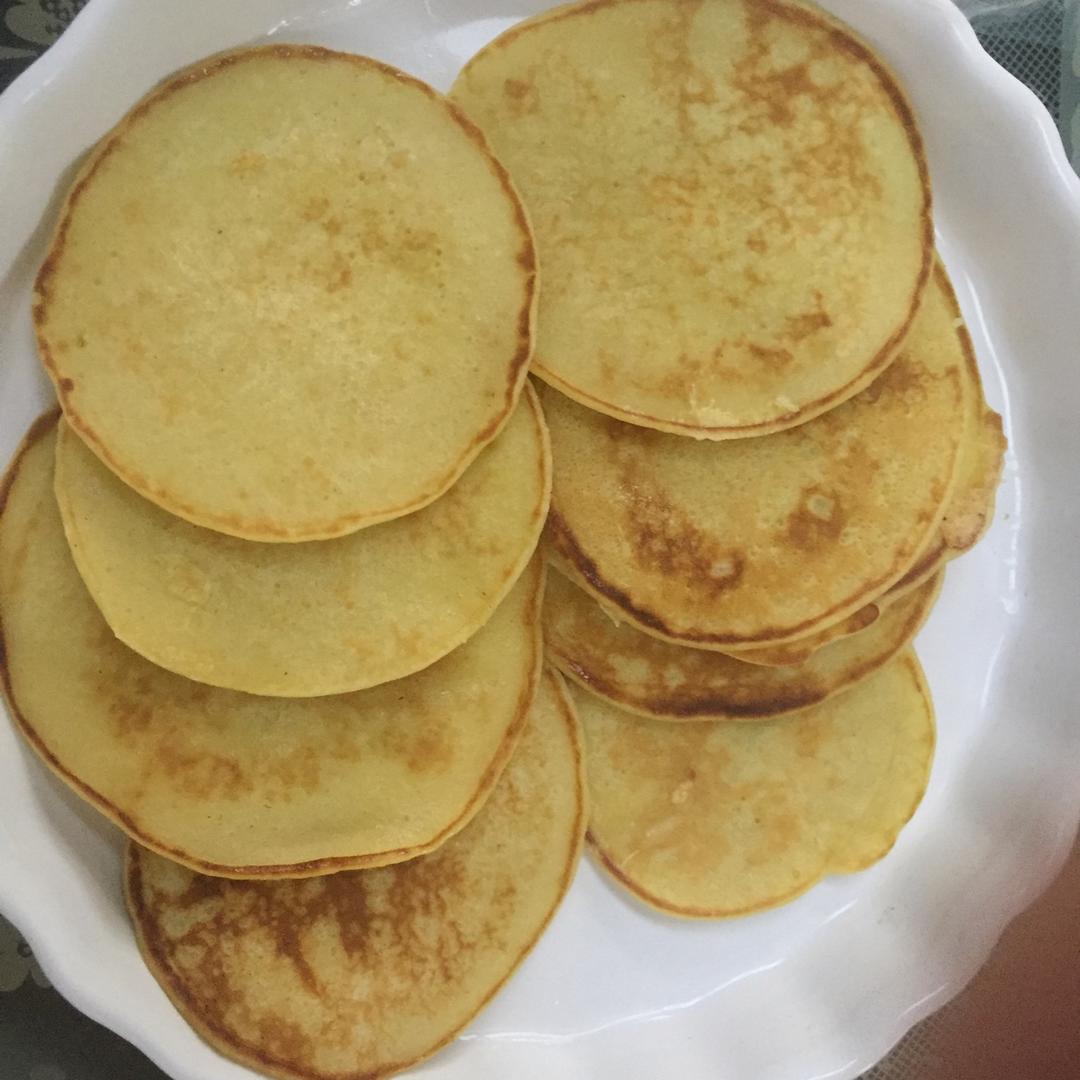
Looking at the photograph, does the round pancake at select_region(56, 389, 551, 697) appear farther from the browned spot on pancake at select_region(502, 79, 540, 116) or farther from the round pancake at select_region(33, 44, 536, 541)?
the browned spot on pancake at select_region(502, 79, 540, 116)

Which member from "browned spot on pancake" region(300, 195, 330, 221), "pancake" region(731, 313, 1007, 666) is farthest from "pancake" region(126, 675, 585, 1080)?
"browned spot on pancake" region(300, 195, 330, 221)

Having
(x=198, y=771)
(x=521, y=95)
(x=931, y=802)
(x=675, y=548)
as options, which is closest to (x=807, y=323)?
(x=675, y=548)

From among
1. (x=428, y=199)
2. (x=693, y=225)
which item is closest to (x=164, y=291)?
(x=428, y=199)

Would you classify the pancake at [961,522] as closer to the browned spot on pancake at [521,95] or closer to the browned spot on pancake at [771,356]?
the browned spot on pancake at [771,356]

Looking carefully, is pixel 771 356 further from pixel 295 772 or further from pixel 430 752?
pixel 295 772

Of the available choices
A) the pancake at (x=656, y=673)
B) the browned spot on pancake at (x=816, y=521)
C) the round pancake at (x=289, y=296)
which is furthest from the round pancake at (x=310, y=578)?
the browned spot on pancake at (x=816, y=521)

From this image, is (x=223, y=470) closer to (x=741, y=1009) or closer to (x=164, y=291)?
(x=164, y=291)
